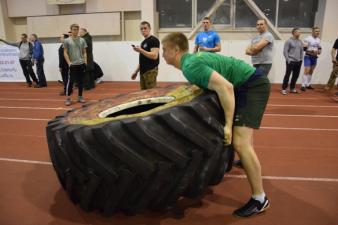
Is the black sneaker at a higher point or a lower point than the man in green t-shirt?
lower

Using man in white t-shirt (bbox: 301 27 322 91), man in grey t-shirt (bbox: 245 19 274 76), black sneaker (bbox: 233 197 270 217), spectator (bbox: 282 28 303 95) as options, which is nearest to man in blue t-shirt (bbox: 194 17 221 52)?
man in grey t-shirt (bbox: 245 19 274 76)

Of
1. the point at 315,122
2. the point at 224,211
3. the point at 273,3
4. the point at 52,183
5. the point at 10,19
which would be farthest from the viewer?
the point at 10,19

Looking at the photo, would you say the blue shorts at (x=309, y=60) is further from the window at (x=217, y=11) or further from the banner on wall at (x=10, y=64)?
the banner on wall at (x=10, y=64)

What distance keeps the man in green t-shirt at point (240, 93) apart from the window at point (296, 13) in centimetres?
1064

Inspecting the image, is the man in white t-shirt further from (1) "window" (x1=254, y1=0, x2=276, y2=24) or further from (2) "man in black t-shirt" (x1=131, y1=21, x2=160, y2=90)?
(2) "man in black t-shirt" (x1=131, y1=21, x2=160, y2=90)

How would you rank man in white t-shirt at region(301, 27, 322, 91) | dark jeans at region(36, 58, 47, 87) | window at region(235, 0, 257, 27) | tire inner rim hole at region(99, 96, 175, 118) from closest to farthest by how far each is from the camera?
tire inner rim hole at region(99, 96, 175, 118) → man in white t-shirt at region(301, 27, 322, 91) → dark jeans at region(36, 58, 47, 87) → window at region(235, 0, 257, 27)

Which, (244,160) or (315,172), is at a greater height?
(244,160)

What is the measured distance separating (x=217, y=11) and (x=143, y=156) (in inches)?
434

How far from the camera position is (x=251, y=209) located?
238 cm

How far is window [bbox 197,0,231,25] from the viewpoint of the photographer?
11875 mm

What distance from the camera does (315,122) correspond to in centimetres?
525

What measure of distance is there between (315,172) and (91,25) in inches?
447

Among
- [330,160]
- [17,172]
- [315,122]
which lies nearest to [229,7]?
[315,122]

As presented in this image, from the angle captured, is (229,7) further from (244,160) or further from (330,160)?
(244,160)
